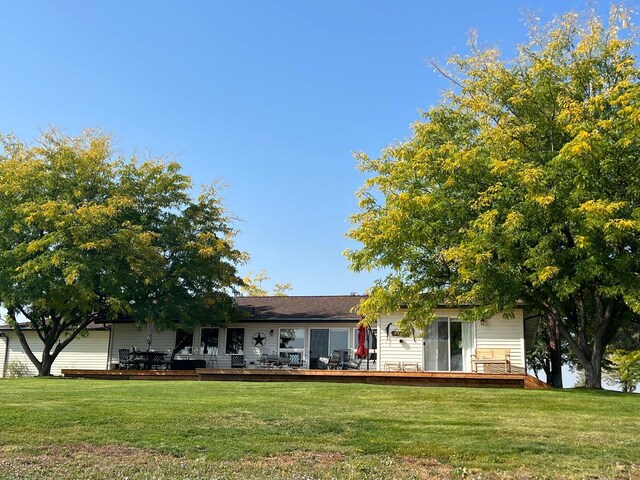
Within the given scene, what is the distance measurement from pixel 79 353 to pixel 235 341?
24.8ft

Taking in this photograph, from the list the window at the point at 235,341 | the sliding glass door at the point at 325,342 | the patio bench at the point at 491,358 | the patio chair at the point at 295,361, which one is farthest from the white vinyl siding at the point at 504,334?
the window at the point at 235,341

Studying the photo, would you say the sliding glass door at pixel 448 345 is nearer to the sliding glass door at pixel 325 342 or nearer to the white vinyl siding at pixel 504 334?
the white vinyl siding at pixel 504 334

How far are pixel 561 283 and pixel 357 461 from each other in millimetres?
9834

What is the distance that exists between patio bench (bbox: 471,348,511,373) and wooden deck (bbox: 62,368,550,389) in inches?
68.6

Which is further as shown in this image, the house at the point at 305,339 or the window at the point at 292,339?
the window at the point at 292,339

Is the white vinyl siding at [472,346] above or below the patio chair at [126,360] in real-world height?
above

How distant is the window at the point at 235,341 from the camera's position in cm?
2673

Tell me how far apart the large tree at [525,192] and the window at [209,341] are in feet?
34.7

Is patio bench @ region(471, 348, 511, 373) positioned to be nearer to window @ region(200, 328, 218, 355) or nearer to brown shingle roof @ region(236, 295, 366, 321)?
brown shingle roof @ region(236, 295, 366, 321)

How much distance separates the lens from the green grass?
668 centimetres

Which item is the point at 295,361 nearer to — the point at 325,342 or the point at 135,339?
the point at 325,342

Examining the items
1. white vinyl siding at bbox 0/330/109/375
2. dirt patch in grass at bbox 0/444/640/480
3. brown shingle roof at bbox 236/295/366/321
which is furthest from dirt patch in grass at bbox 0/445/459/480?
white vinyl siding at bbox 0/330/109/375

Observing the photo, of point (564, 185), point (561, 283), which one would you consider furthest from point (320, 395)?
point (564, 185)

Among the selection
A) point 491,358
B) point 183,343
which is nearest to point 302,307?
point 183,343
